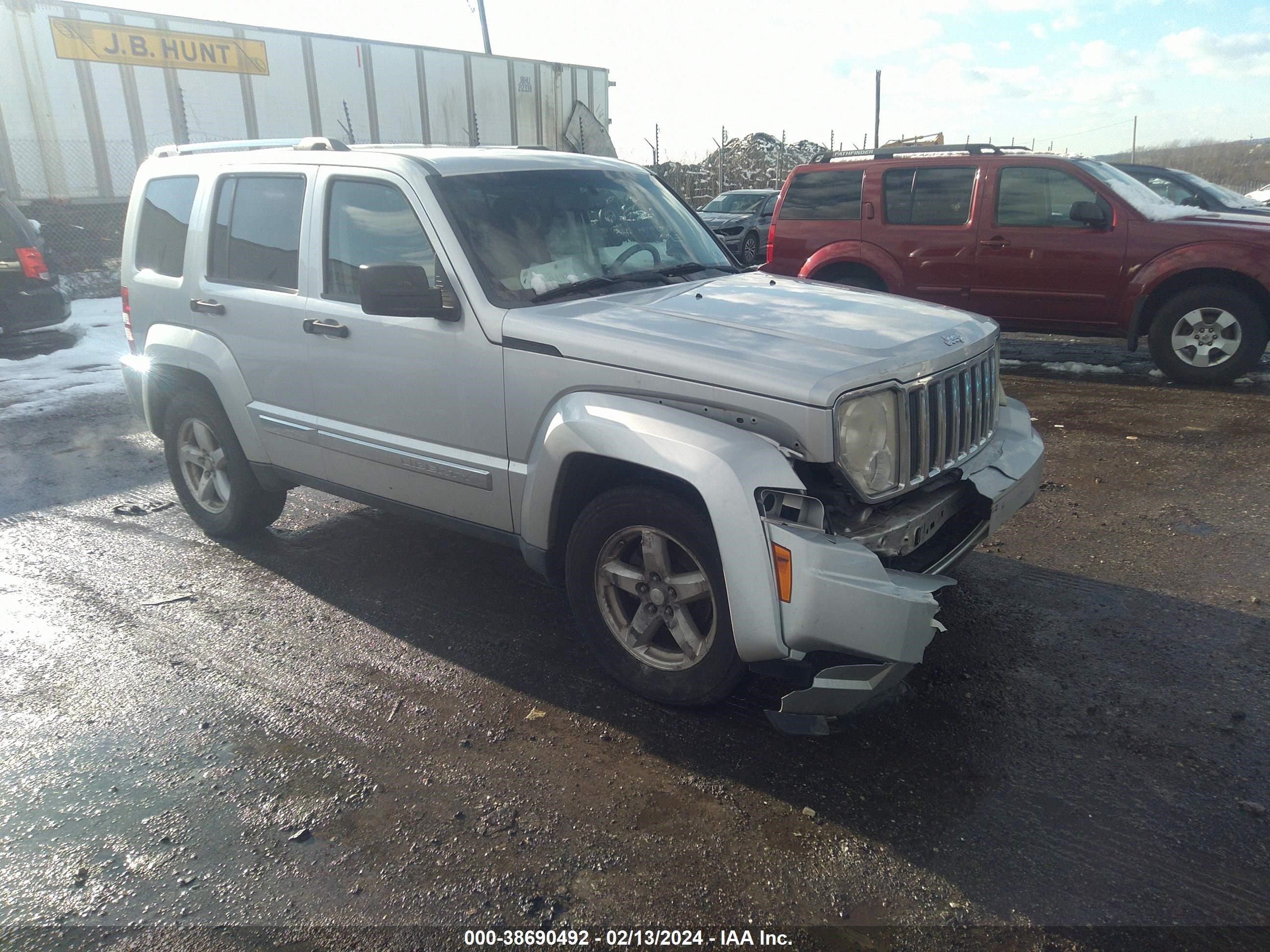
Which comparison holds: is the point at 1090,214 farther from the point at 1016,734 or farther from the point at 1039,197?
the point at 1016,734

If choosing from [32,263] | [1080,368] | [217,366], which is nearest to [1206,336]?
[1080,368]

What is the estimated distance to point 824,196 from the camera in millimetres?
9219

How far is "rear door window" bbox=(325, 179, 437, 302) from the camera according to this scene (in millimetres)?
3799

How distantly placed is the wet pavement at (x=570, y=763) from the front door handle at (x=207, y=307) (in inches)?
51.4

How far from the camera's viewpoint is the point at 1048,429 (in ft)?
22.6

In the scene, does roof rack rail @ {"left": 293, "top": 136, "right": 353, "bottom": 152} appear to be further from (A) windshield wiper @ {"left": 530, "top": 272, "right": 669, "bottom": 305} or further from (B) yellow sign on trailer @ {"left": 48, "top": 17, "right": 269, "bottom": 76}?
(B) yellow sign on trailer @ {"left": 48, "top": 17, "right": 269, "bottom": 76}

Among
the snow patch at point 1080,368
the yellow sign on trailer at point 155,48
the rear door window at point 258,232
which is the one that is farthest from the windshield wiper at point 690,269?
the yellow sign on trailer at point 155,48

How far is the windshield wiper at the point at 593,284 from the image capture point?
12.0 ft

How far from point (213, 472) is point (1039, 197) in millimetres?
7229

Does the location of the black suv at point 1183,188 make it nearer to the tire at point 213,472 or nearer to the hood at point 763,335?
the hood at point 763,335

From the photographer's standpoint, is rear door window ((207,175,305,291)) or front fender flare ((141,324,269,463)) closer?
rear door window ((207,175,305,291))

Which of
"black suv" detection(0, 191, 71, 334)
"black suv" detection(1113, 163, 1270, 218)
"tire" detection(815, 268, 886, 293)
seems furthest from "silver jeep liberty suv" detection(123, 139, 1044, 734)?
"black suv" detection(1113, 163, 1270, 218)

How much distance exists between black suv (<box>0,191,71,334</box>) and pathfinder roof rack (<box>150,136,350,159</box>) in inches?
222

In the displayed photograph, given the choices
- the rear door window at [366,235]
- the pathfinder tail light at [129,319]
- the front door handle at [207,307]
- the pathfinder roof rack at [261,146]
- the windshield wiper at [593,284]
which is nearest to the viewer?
the windshield wiper at [593,284]
